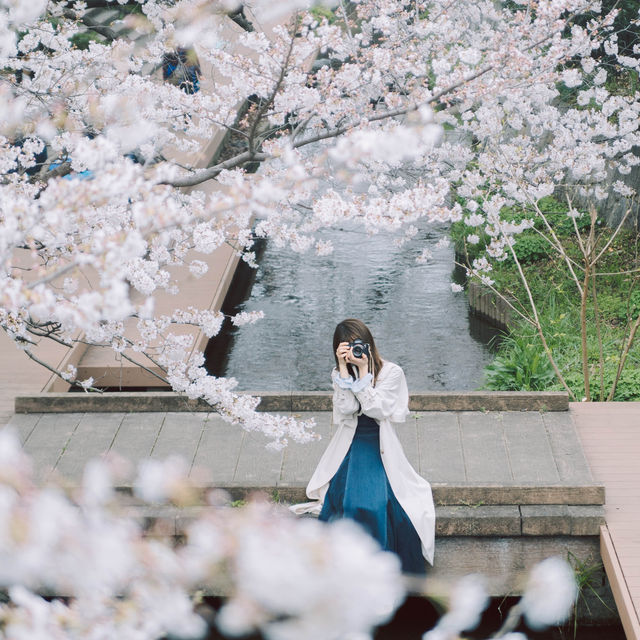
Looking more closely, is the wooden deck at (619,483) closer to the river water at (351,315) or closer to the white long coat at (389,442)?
the white long coat at (389,442)

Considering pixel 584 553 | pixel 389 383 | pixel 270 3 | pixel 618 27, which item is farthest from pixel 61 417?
pixel 618 27

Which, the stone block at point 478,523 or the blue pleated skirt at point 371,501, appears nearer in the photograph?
the blue pleated skirt at point 371,501

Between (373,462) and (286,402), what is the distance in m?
1.65

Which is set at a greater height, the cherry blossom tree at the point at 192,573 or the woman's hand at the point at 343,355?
the cherry blossom tree at the point at 192,573

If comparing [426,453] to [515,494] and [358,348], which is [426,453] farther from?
[358,348]

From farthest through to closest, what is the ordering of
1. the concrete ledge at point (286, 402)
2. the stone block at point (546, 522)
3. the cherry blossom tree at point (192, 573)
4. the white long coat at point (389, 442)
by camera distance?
the concrete ledge at point (286, 402) → the stone block at point (546, 522) → the white long coat at point (389, 442) → the cherry blossom tree at point (192, 573)

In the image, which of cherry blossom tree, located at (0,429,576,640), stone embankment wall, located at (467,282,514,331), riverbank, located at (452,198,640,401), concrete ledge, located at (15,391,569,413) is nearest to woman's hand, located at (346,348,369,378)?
concrete ledge, located at (15,391,569,413)

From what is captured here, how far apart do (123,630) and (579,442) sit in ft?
15.0

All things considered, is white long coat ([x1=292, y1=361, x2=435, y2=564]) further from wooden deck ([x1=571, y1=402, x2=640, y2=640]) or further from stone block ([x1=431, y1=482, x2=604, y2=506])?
wooden deck ([x1=571, y1=402, x2=640, y2=640])

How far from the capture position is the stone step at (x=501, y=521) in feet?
17.8

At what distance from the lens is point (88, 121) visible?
751 centimetres

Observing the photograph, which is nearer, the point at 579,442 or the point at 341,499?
the point at 341,499

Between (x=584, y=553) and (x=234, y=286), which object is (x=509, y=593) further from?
(x=234, y=286)

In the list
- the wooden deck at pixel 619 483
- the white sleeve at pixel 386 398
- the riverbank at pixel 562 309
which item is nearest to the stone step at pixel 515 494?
the wooden deck at pixel 619 483
